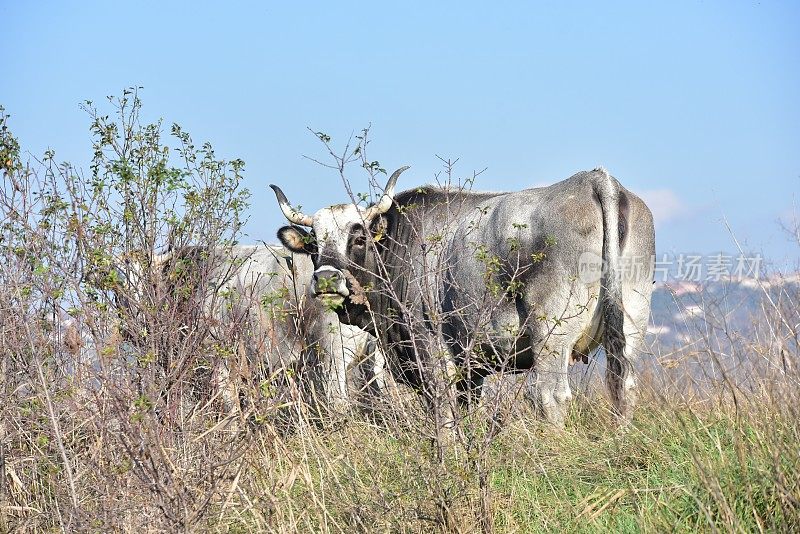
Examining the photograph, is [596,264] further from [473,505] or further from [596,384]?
[473,505]

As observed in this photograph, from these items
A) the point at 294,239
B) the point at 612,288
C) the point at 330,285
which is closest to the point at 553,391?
the point at 612,288

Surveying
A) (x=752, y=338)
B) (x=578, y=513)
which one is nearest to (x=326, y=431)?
(x=578, y=513)

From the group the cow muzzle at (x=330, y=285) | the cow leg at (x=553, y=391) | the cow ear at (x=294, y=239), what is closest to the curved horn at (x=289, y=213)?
the cow ear at (x=294, y=239)

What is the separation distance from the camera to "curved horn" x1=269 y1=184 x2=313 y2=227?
9.24 m

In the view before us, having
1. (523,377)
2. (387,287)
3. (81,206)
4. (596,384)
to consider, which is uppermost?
(81,206)

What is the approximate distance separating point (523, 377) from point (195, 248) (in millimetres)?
2343

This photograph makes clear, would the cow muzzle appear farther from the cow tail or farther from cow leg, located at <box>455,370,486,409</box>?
the cow tail

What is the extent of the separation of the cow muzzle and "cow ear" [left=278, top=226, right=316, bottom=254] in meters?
0.91

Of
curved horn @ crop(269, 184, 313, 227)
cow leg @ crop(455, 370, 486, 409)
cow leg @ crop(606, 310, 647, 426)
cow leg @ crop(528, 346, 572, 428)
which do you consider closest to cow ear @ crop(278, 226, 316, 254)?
curved horn @ crop(269, 184, 313, 227)

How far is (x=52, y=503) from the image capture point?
5254mm

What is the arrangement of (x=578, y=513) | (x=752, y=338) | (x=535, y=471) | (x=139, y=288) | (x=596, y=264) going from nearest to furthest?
(x=578, y=513)
(x=752, y=338)
(x=535, y=471)
(x=139, y=288)
(x=596, y=264)

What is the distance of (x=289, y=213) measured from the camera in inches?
373

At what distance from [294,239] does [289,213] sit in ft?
1.46

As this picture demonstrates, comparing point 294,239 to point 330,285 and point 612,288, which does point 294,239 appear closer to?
point 330,285
